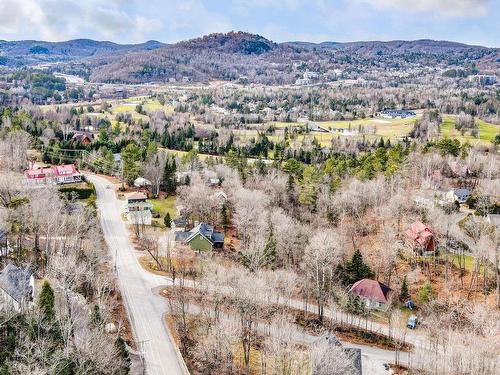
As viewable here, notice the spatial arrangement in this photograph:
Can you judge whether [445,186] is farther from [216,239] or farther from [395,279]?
[216,239]

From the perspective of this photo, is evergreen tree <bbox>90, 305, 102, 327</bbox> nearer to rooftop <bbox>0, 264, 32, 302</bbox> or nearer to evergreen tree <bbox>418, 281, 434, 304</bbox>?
rooftop <bbox>0, 264, 32, 302</bbox>

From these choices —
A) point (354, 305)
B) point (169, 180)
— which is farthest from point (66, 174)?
point (354, 305)

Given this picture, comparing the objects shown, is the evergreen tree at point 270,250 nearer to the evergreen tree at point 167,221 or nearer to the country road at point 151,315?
the country road at point 151,315

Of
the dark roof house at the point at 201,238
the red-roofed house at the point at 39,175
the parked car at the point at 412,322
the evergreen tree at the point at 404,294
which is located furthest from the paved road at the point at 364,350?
the red-roofed house at the point at 39,175

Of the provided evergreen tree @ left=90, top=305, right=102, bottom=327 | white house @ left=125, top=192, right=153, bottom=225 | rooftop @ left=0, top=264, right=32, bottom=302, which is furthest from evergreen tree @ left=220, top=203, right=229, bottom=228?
evergreen tree @ left=90, top=305, right=102, bottom=327

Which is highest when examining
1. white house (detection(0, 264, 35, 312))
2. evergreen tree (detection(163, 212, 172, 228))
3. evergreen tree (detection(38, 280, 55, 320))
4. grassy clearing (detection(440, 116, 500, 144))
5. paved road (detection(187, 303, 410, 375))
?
grassy clearing (detection(440, 116, 500, 144))
